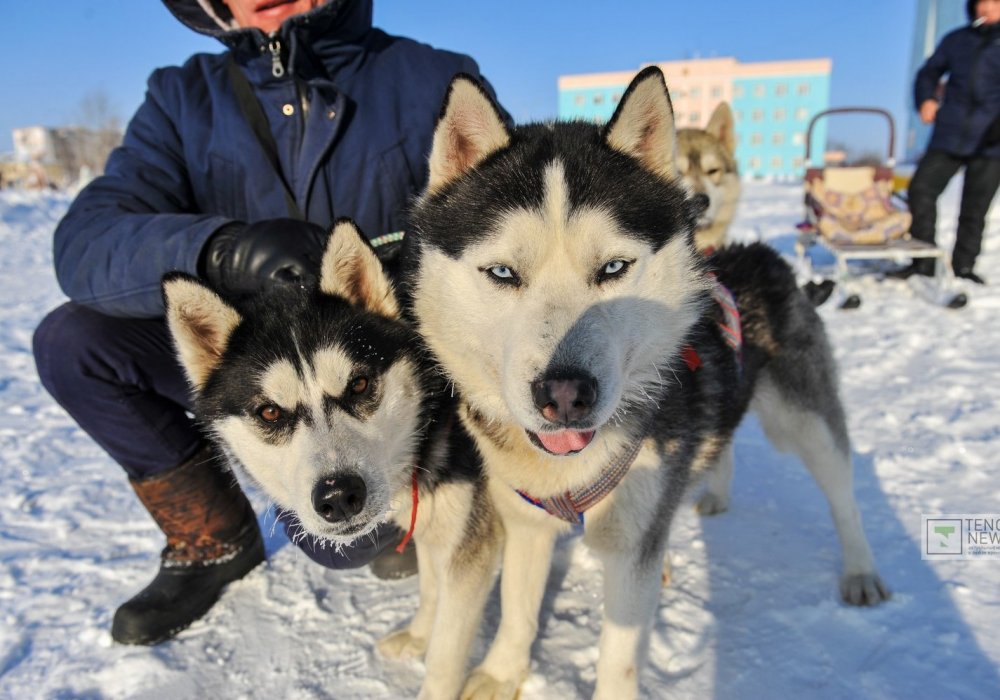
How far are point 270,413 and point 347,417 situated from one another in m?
0.21

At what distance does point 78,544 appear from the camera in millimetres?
2539

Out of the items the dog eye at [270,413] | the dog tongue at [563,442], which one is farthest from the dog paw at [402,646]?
the dog tongue at [563,442]

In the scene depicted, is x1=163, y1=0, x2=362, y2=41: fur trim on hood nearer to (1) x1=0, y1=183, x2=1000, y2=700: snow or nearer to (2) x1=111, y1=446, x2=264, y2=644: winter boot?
(2) x1=111, y1=446, x2=264, y2=644: winter boot

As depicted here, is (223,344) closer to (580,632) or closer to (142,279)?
(142,279)

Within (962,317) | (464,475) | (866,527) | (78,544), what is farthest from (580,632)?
(962,317)

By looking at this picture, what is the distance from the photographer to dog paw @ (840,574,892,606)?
6.72ft

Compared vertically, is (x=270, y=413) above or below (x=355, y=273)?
below

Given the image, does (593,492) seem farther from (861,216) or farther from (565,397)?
(861,216)

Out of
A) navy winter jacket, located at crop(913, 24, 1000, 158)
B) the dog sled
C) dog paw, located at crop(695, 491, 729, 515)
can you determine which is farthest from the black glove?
navy winter jacket, located at crop(913, 24, 1000, 158)

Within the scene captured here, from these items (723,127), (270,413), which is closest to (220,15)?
(270,413)

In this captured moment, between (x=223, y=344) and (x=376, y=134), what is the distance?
1.04 metres

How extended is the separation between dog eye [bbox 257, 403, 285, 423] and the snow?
88cm

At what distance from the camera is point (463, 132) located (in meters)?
1.55

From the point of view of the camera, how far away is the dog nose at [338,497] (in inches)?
55.4
